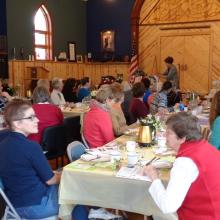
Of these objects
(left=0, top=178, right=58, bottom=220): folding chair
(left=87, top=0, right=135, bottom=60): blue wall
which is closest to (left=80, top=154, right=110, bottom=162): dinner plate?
(left=0, top=178, right=58, bottom=220): folding chair

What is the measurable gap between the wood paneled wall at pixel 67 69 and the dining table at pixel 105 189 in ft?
28.1

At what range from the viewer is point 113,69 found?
13703 millimetres

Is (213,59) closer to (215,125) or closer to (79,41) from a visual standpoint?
(79,41)

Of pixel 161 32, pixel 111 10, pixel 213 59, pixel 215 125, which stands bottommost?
pixel 215 125

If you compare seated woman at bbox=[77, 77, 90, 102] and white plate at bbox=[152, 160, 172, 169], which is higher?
seated woman at bbox=[77, 77, 90, 102]

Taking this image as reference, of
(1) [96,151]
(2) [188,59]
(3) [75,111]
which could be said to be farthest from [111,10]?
(1) [96,151]

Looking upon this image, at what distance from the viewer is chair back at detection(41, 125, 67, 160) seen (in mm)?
4609

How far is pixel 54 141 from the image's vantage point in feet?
15.5

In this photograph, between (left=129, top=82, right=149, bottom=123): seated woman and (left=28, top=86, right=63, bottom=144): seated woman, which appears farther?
(left=129, top=82, right=149, bottom=123): seated woman

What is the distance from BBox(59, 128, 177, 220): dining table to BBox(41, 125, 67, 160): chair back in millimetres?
1741

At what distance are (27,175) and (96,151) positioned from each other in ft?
2.53

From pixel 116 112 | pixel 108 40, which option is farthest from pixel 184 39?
pixel 116 112

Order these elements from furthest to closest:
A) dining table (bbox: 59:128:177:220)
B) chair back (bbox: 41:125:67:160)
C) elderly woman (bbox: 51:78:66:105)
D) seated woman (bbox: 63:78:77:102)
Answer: seated woman (bbox: 63:78:77:102) → elderly woman (bbox: 51:78:66:105) → chair back (bbox: 41:125:67:160) → dining table (bbox: 59:128:177:220)

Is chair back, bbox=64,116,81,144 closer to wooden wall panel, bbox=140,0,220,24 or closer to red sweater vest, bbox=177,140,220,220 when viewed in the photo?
red sweater vest, bbox=177,140,220,220
